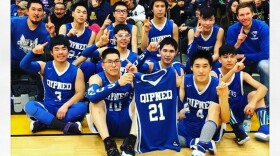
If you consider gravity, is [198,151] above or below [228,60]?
below

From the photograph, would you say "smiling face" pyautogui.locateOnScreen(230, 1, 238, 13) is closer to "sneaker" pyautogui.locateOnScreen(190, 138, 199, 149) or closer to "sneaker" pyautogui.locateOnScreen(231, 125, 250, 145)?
"sneaker" pyautogui.locateOnScreen(231, 125, 250, 145)

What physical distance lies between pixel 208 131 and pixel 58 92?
28.7 inches

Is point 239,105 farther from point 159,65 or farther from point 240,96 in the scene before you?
point 159,65

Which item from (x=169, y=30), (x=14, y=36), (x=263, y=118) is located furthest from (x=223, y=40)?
(x=14, y=36)

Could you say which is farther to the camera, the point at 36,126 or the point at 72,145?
the point at 36,126

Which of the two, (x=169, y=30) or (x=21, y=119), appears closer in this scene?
(x=21, y=119)

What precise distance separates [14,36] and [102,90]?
636 mm

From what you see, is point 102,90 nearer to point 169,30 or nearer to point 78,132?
point 78,132

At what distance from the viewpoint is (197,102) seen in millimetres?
2031

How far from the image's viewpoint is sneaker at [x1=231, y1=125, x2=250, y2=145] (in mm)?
2041

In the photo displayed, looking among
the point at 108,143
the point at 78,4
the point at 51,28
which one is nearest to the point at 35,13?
the point at 51,28

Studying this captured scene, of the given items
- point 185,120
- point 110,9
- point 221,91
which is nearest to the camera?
point 221,91

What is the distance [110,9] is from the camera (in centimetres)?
262

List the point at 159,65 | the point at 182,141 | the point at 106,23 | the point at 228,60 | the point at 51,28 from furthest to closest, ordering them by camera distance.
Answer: the point at 106,23
the point at 51,28
the point at 159,65
the point at 228,60
the point at 182,141
